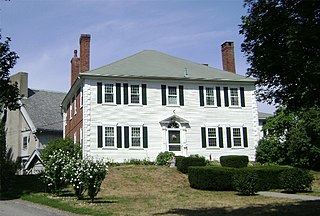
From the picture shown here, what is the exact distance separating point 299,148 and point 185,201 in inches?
575

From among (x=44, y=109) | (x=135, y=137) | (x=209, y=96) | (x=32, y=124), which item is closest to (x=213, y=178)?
(x=135, y=137)

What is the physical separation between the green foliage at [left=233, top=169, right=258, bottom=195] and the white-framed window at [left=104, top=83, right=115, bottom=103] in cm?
1254

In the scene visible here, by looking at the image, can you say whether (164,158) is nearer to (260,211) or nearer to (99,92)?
(99,92)

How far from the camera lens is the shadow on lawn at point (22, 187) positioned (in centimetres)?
2200

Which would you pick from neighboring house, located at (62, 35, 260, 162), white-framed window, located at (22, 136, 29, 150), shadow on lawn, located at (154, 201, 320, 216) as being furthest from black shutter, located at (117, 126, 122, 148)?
white-framed window, located at (22, 136, 29, 150)

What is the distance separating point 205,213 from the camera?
13328 millimetres

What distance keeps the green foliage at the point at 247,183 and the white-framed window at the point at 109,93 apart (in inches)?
494

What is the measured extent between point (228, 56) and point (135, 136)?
11.7 metres

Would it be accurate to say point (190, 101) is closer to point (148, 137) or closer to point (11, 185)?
point (148, 137)

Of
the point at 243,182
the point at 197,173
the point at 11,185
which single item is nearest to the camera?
the point at 243,182

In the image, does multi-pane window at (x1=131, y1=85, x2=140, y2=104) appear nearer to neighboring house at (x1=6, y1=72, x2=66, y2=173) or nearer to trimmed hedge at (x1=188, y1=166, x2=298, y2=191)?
trimmed hedge at (x1=188, y1=166, x2=298, y2=191)

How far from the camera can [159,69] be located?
32.2m

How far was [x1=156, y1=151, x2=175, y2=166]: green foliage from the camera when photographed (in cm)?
2861

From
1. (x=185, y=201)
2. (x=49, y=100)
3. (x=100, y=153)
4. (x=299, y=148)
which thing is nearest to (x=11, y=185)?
(x=100, y=153)
